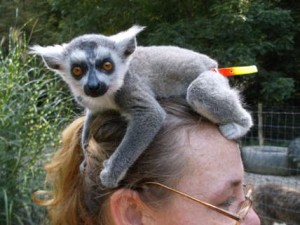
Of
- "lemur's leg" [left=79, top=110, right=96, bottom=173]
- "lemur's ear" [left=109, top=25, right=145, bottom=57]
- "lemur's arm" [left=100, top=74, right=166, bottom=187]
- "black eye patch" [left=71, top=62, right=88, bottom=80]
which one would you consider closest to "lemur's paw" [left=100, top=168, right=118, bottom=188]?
"lemur's arm" [left=100, top=74, right=166, bottom=187]

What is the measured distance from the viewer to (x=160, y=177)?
6.32 ft

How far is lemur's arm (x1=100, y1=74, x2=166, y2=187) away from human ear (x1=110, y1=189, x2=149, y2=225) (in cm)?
9

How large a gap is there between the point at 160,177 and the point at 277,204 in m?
5.46

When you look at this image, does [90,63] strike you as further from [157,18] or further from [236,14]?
[157,18]

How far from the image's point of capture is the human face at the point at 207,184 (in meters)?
1.90

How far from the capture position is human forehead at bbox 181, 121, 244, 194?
1.94m

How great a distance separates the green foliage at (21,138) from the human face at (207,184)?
3.20 meters

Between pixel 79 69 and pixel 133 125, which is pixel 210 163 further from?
pixel 79 69

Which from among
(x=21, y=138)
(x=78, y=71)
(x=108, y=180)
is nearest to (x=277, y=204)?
(x=21, y=138)

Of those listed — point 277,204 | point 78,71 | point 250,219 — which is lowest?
point 277,204

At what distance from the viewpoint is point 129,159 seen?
216cm

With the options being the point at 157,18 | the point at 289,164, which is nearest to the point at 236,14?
the point at 157,18

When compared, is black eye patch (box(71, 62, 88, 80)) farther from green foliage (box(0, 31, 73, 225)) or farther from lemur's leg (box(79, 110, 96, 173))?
green foliage (box(0, 31, 73, 225))

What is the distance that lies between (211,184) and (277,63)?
1648cm
